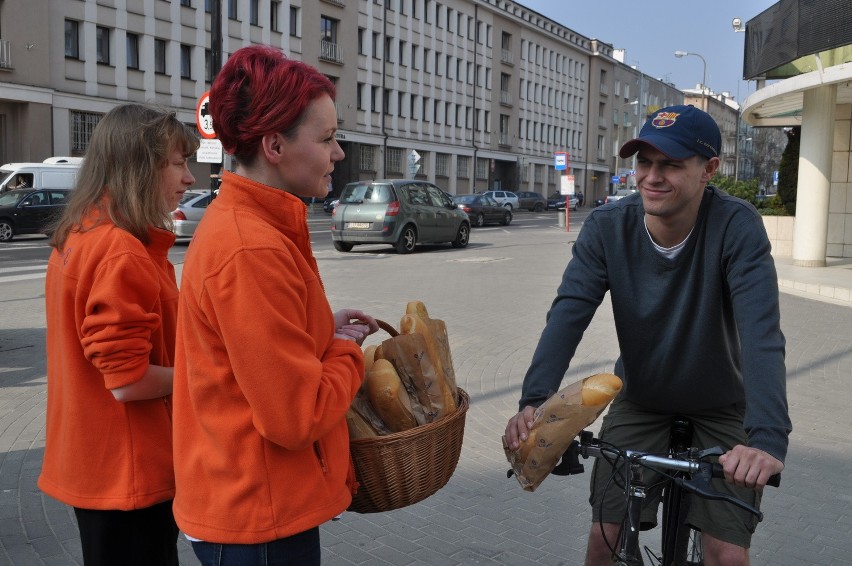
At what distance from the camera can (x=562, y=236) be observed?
30.9m

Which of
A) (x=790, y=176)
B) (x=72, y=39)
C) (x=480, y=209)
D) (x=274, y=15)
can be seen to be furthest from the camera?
(x=274, y=15)

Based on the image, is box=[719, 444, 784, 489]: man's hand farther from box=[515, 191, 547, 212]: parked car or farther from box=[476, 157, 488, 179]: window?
box=[476, 157, 488, 179]: window

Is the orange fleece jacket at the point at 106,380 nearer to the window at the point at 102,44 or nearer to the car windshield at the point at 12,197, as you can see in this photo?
the car windshield at the point at 12,197

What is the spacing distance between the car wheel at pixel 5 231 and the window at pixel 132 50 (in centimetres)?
1587

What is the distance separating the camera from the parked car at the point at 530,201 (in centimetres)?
5891

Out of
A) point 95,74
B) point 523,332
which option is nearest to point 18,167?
point 95,74

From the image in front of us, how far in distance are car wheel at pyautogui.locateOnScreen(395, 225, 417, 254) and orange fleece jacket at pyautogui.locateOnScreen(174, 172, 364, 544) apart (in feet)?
62.1

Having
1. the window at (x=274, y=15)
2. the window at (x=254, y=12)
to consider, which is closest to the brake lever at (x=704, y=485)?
the window at (x=254, y=12)

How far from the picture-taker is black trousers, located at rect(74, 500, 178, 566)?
2.25 m

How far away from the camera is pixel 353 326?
2.01 meters

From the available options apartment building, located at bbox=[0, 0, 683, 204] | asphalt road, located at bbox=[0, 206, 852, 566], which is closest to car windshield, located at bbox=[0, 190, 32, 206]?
apartment building, located at bbox=[0, 0, 683, 204]

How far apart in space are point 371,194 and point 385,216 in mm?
809

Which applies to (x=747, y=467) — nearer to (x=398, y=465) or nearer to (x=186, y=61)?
(x=398, y=465)

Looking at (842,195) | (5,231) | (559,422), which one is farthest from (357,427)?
(5,231)
